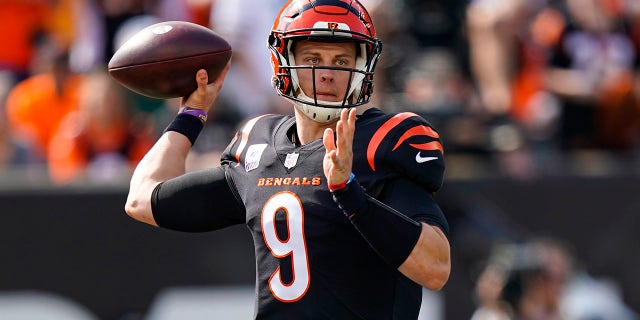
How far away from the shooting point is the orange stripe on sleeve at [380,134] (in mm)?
3623

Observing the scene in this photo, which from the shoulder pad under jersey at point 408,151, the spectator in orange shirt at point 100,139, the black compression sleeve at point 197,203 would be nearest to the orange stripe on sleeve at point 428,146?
the shoulder pad under jersey at point 408,151

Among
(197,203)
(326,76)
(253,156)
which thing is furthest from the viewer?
(197,203)

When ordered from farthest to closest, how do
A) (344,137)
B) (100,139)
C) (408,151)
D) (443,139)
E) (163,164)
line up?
1. (443,139)
2. (100,139)
3. (163,164)
4. (408,151)
5. (344,137)

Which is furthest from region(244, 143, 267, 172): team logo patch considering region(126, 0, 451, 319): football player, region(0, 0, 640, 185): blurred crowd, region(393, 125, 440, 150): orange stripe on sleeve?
region(0, 0, 640, 185): blurred crowd

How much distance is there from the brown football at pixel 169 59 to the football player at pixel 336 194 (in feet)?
1.01

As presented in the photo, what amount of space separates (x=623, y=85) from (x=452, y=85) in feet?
4.33

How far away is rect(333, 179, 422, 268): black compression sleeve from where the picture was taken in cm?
337

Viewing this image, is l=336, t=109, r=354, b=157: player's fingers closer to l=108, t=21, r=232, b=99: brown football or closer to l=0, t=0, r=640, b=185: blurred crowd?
l=108, t=21, r=232, b=99: brown football

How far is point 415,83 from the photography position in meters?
8.62

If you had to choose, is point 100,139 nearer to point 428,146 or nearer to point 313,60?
point 313,60

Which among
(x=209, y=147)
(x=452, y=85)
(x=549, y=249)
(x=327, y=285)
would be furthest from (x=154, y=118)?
(x=327, y=285)

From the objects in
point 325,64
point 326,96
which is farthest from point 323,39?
point 326,96

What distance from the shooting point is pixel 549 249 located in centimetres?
788

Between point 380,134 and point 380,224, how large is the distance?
360mm
